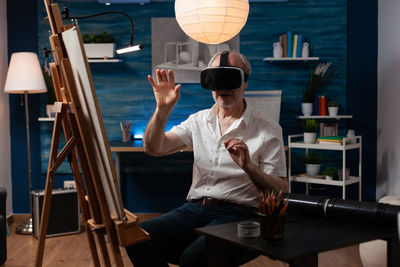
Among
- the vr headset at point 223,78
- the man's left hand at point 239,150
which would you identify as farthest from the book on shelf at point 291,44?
the man's left hand at point 239,150

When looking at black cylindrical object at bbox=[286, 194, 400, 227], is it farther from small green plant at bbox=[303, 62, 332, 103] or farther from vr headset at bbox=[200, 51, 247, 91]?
small green plant at bbox=[303, 62, 332, 103]

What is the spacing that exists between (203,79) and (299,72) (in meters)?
2.52

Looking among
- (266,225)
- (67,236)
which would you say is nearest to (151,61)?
(67,236)

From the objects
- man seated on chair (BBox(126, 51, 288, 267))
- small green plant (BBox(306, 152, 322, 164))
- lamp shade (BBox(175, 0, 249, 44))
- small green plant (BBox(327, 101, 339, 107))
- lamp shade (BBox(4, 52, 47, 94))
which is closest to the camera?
man seated on chair (BBox(126, 51, 288, 267))

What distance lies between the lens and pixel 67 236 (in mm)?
3795

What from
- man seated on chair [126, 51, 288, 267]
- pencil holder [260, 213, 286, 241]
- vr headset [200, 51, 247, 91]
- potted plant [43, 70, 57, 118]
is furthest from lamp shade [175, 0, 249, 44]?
potted plant [43, 70, 57, 118]

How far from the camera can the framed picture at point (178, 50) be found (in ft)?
14.1

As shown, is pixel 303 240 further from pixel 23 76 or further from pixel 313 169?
pixel 23 76

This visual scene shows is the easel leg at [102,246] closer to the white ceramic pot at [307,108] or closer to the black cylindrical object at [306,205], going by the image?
the black cylindrical object at [306,205]

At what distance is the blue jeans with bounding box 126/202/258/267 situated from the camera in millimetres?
1764

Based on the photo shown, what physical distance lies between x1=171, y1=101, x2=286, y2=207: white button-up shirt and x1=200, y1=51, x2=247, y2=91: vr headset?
19 cm

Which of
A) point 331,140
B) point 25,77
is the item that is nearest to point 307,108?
point 331,140

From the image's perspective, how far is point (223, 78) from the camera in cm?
194

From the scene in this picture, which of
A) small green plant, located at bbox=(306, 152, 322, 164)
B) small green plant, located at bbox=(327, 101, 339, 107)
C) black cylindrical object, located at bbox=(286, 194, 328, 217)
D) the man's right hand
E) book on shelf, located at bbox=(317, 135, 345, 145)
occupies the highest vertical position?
the man's right hand
